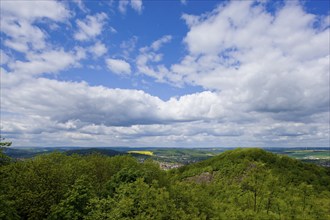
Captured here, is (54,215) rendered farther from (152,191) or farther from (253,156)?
(253,156)

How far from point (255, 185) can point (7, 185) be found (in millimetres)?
41573

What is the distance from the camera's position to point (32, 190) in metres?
52.9

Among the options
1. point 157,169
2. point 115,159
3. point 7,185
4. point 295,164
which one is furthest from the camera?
point 295,164

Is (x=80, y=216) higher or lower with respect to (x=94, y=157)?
lower

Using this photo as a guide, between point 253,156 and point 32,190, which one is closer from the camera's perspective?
point 32,190

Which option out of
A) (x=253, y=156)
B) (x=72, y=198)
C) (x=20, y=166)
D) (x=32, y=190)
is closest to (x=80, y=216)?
(x=72, y=198)

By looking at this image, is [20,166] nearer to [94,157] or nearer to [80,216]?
[80,216]

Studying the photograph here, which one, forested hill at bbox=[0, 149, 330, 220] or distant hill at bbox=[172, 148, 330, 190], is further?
distant hill at bbox=[172, 148, 330, 190]

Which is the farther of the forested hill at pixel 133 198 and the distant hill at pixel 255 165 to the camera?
the distant hill at pixel 255 165

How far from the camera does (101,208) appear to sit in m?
A: 44.2

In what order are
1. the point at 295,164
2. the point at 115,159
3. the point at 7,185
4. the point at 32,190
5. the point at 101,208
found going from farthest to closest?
1. the point at 295,164
2. the point at 115,159
3. the point at 32,190
4. the point at 7,185
5. the point at 101,208

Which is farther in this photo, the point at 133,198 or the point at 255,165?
the point at 255,165

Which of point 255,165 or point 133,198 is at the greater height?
point 133,198

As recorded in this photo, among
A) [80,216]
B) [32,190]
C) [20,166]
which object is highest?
[20,166]
